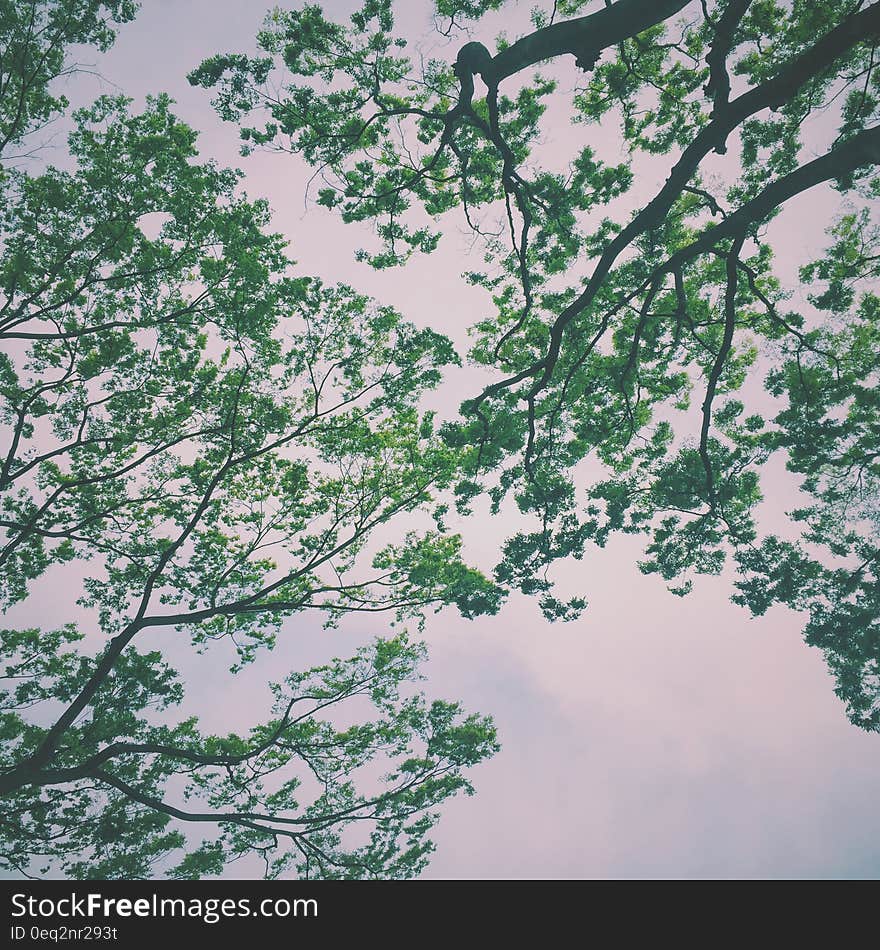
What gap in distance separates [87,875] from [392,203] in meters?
12.8

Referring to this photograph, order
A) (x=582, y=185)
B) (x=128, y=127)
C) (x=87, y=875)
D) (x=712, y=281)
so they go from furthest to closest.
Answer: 1. (x=87, y=875)
2. (x=712, y=281)
3. (x=582, y=185)
4. (x=128, y=127)

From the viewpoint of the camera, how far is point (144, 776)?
9531mm

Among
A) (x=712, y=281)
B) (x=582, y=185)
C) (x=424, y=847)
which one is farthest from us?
(x=424, y=847)

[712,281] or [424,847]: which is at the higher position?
[712,281]

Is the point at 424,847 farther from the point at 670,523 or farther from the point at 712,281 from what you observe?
the point at 712,281

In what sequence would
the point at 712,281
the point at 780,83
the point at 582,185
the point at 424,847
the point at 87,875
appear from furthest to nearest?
1. the point at 424,847
2. the point at 87,875
3. the point at 712,281
4. the point at 582,185
5. the point at 780,83

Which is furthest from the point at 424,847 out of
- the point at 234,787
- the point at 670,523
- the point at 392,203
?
the point at 392,203

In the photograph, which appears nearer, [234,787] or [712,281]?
[712,281]

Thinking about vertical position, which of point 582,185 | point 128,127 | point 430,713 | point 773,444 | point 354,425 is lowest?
point 430,713

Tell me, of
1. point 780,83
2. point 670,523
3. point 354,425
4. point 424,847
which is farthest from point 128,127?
point 424,847

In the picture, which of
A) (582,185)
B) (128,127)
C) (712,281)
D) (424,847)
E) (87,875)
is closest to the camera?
(128,127)

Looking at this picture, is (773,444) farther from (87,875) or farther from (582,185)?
(87,875)

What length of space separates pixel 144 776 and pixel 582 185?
12606 mm

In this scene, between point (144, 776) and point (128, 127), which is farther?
point (144, 776)
